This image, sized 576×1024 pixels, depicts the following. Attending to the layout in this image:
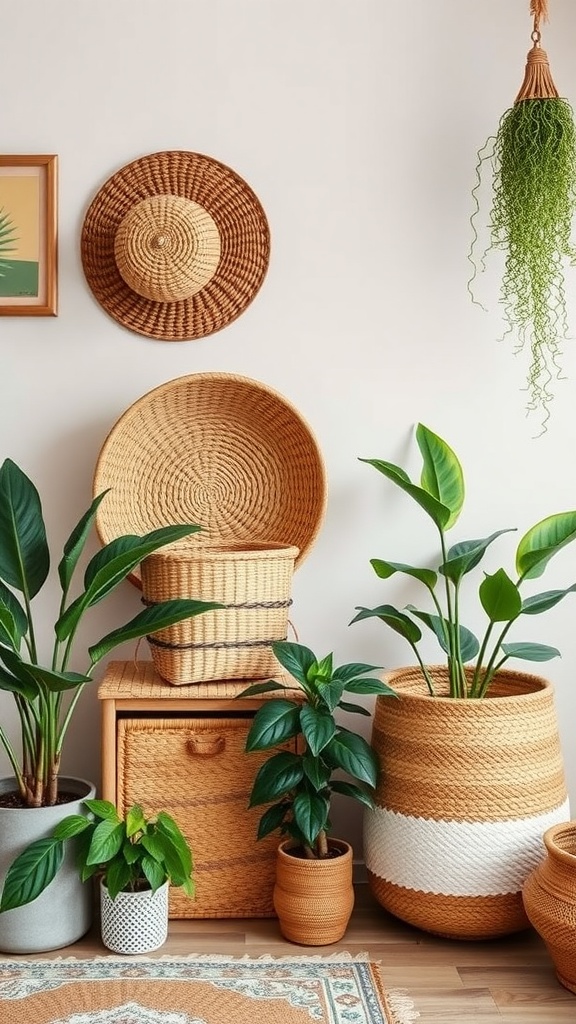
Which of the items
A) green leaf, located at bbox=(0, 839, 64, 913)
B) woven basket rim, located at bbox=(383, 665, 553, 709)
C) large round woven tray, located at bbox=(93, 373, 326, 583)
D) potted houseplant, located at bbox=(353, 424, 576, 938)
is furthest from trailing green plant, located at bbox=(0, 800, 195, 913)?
large round woven tray, located at bbox=(93, 373, 326, 583)

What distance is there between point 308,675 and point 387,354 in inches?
34.4

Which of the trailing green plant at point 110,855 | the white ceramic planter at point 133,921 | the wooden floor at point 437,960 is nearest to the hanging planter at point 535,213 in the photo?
the wooden floor at point 437,960

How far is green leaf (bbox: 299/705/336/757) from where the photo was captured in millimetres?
2221

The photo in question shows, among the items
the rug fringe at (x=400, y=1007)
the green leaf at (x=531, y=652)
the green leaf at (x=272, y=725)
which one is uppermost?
the green leaf at (x=531, y=652)

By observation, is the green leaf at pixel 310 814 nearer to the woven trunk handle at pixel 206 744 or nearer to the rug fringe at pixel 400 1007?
the woven trunk handle at pixel 206 744

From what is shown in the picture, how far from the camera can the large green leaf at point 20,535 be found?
2.36 meters

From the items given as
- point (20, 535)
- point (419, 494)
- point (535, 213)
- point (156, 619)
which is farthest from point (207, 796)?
point (535, 213)

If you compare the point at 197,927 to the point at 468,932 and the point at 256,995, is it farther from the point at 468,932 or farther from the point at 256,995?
the point at 468,932

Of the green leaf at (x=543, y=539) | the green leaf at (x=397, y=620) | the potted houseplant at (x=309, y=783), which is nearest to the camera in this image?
the potted houseplant at (x=309, y=783)


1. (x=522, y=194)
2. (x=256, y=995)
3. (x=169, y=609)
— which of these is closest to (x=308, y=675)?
(x=169, y=609)

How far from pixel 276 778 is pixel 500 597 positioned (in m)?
0.61

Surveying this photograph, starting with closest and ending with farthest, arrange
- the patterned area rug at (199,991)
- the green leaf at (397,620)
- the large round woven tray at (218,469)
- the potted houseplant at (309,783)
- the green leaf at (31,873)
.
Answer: the patterned area rug at (199,991), the green leaf at (31,873), the potted houseplant at (309,783), the green leaf at (397,620), the large round woven tray at (218,469)

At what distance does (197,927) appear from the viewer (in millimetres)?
2455

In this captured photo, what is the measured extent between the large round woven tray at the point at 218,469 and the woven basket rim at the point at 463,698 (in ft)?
1.24
